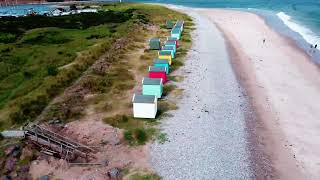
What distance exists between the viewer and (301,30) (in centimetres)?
6781

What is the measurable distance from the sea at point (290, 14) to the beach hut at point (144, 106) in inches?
1112

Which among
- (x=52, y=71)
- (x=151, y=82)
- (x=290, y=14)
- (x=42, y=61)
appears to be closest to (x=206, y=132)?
(x=151, y=82)

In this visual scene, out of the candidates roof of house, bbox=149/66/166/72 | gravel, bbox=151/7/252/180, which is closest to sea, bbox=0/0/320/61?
gravel, bbox=151/7/252/180

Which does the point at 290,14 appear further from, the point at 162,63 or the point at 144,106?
the point at 144,106

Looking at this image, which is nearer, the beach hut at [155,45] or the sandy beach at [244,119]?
the sandy beach at [244,119]

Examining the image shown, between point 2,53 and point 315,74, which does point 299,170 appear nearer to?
point 315,74

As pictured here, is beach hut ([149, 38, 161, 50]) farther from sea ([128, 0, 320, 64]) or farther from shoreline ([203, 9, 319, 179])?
sea ([128, 0, 320, 64])

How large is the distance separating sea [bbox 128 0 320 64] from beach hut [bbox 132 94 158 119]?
28.3 m

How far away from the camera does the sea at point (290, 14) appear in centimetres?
6050

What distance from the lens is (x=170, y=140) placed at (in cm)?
2567

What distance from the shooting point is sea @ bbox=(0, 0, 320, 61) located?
6050 cm

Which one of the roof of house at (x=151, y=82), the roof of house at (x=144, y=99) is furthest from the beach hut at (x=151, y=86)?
the roof of house at (x=144, y=99)

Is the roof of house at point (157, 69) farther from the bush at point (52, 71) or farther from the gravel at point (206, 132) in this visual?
the bush at point (52, 71)

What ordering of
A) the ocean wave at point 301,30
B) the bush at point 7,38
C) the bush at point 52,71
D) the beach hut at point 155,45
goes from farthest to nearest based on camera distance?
the ocean wave at point 301,30
the bush at point 7,38
the beach hut at point 155,45
the bush at point 52,71
